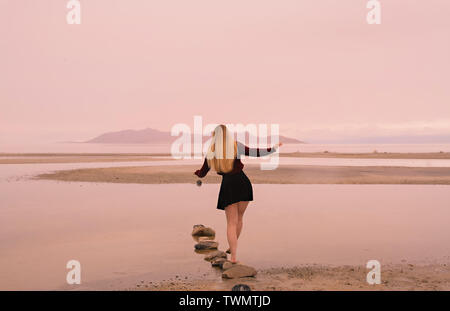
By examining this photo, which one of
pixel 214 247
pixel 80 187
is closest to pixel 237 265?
pixel 214 247

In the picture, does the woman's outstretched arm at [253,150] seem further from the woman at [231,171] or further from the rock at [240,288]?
the rock at [240,288]

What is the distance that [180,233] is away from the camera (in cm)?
968

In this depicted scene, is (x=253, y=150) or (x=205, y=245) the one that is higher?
(x=253, y=150)

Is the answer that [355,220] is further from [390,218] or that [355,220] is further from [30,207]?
[30,207]

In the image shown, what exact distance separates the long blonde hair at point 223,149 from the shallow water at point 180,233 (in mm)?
1983

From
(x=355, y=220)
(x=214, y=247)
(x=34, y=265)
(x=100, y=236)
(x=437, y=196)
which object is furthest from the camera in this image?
(x=437, y=196)

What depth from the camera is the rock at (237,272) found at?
251 inches

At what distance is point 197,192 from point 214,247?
9.72 meters

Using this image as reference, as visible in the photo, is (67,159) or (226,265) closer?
(226,265)

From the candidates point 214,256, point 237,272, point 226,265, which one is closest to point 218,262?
point 214,256

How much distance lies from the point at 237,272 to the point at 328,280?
5.02ft

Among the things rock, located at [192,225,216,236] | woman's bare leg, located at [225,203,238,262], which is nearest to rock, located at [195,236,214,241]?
rock, located at [192,225,216,236]

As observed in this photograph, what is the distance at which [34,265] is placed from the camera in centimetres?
716

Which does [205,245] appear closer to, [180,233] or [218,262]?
[218,262]
